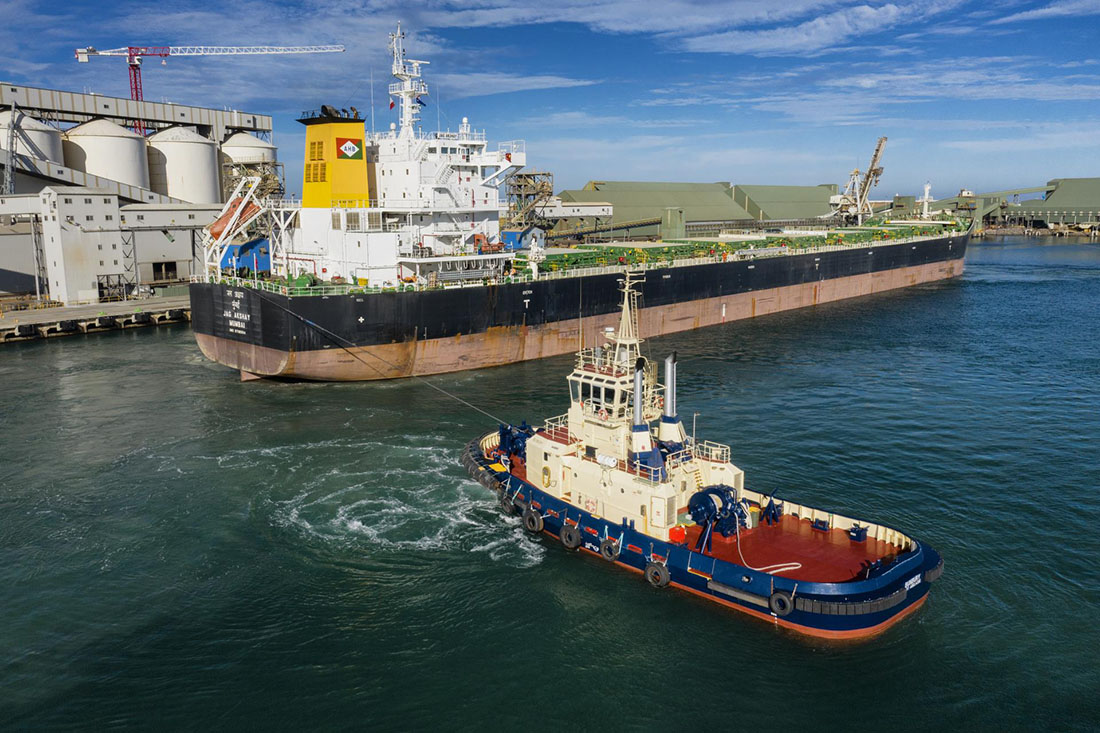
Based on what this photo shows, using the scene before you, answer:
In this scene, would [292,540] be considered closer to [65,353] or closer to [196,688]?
[196,688]

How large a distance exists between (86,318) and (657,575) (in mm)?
48027

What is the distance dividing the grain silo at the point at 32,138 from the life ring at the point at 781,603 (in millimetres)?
68160

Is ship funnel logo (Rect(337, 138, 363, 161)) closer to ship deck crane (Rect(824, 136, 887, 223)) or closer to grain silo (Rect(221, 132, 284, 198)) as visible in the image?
grain silo (Rect(221, 132, 284, 198))

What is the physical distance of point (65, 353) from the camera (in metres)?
45.6

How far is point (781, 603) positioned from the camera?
16.9 metres

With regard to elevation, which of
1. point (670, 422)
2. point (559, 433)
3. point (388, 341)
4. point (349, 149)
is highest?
point (349, 149)

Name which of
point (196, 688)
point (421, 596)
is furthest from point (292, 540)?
point (196, 688)

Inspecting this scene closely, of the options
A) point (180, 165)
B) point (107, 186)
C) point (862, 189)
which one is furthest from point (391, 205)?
point (862, 189)

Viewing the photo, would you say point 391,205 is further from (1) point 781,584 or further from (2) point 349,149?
(1) point 781,584

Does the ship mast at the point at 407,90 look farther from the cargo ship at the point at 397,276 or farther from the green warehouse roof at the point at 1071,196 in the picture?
the green warehouse roof at the point at 1071,196

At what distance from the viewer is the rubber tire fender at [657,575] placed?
18656mm

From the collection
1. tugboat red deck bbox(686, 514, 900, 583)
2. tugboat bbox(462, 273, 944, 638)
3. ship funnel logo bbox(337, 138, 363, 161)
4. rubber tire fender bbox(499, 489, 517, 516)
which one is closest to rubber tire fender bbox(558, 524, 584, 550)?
tugboat bbox(462, 273, 944, 638)

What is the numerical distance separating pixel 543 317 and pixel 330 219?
42.9ft

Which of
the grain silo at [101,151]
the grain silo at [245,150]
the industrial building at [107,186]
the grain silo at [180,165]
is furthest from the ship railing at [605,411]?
the grain silo at [245,150]
